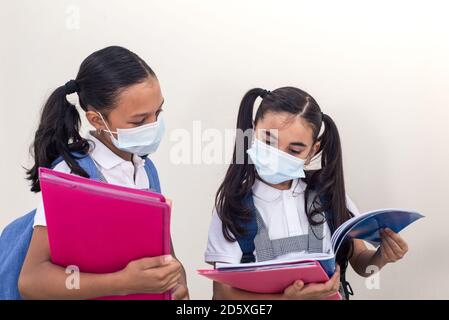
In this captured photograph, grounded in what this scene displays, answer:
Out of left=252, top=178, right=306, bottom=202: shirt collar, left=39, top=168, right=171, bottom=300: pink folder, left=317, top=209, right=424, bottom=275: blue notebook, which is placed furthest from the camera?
left=252, top=178, right=306, bottom=202: shirt collar

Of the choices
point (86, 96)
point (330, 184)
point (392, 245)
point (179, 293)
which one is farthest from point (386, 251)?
point (86, 96)

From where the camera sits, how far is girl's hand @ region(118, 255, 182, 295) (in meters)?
1.04

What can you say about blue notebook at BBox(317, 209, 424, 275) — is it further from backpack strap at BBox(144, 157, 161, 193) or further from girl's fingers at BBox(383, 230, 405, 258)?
backpack strap at BBox(144, 157, 161, 193)

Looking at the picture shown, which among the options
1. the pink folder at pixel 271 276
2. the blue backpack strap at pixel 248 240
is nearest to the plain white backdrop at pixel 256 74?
the blue backpack strap at pixel 248 240

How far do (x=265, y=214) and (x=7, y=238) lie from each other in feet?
1.91

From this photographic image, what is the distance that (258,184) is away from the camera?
1.36 m

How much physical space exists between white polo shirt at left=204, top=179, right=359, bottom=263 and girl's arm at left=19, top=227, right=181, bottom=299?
26 cm

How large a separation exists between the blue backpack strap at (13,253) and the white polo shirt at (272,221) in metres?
0.42

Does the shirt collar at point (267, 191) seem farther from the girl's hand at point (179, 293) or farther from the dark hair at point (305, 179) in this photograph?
the girl's hand at point (179, 293)

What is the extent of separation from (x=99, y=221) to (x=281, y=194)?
0.51 meters

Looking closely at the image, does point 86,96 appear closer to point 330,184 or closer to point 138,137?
point 138,137

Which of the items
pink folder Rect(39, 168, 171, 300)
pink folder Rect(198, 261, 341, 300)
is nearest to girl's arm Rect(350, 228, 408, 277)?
pink folder Rect(198, 261, 341, 300)

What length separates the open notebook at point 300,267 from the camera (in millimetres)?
1070
